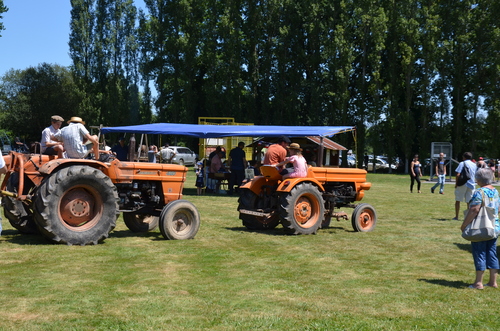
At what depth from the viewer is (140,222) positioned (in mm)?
10398

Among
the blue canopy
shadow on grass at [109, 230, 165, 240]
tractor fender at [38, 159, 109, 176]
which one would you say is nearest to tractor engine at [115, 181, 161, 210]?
shadow on grass at [109, 230, 165, 240]

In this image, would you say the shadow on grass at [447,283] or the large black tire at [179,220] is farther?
the large black tire at [179,220]

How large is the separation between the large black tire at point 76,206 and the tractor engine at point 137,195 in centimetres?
64

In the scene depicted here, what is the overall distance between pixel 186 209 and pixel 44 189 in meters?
2.22

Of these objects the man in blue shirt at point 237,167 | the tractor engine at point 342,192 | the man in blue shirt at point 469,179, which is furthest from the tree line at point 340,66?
the tractor engine at point 342,192

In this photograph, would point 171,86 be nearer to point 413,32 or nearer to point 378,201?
point 413,32

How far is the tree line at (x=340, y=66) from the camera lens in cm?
4172

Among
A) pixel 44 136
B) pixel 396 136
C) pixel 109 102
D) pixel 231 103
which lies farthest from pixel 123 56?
pixel 44 136

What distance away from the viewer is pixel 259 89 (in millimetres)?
45406

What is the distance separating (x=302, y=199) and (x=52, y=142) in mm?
4299

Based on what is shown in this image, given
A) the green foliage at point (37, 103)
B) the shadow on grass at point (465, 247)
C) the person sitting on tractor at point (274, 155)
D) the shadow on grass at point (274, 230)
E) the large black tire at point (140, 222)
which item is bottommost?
the shadow on grass at point (465, 247)

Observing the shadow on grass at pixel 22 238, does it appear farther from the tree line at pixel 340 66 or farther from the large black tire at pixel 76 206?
the tree line at pixel 340 66

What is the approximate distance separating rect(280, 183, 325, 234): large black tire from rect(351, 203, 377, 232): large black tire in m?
0.96

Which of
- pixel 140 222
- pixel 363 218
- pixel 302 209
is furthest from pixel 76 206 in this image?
pixel 363 218
